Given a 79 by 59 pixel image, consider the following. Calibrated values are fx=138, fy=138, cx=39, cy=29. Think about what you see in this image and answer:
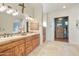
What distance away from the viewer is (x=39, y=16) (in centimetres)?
772

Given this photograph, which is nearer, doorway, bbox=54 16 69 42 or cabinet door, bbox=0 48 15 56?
cabinet door, bbox=0 48 15 56

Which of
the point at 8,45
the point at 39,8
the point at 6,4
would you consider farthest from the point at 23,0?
the point at 39,8

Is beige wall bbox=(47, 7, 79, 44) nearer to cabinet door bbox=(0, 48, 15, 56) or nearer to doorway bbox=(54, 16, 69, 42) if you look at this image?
doorway bbox=(54, 16, 69, 42)

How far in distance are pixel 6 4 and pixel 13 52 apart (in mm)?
1385

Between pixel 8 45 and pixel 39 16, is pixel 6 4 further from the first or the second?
pixel 39 16

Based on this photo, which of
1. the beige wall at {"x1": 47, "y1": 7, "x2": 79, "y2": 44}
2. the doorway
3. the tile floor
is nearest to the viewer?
the tile floor

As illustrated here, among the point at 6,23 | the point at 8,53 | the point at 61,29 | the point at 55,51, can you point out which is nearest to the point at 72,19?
the point at 61,29

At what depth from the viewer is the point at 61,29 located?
11.4 m

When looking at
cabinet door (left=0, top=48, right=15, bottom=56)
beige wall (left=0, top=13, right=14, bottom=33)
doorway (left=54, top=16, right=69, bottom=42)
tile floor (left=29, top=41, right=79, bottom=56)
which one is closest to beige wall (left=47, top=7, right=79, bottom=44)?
doorway (left=54, top=16, right=69, bottom=42)

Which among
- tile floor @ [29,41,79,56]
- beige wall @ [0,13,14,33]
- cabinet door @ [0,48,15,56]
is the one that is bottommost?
tile floor @ [29,41,79,56]

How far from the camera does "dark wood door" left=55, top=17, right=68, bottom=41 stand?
440 inches

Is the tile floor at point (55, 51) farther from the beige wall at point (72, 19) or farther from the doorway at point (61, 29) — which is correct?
the doorway at point (61, 29)

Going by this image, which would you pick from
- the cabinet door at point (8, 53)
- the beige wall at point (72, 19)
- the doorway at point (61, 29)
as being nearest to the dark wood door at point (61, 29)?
the doorway at point (61, 29)

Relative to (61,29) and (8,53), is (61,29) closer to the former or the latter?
(61,29)
